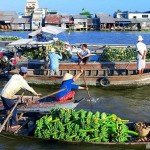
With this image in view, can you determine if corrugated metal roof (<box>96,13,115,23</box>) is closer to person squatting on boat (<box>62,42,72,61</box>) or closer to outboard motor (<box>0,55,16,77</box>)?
person squatting on boat (<box>62,42,72,61</box>)

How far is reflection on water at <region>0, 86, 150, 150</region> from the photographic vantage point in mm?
12492

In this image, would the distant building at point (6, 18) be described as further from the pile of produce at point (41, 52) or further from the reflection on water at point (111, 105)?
the reflection on water at point (111, 105)

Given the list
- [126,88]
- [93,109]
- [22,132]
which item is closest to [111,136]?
[22,132]

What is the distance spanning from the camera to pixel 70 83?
46.9 feet

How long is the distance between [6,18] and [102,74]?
253 ft

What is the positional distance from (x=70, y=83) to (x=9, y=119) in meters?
2.31

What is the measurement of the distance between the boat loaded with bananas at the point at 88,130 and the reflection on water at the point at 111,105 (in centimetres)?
19

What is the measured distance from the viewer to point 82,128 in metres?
12.0

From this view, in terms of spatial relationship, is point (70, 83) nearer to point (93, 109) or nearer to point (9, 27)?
point (93, 109)

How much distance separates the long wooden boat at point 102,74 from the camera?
20.5m

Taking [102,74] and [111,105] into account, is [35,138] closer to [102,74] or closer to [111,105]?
[111,105]

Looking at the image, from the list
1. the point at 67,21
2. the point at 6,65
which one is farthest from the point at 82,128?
the point at 67,21

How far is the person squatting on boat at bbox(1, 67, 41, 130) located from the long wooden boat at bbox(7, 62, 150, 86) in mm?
7829

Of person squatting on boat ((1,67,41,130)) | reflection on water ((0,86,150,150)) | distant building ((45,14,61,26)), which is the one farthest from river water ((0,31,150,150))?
distant building ((45,14,61,26))
